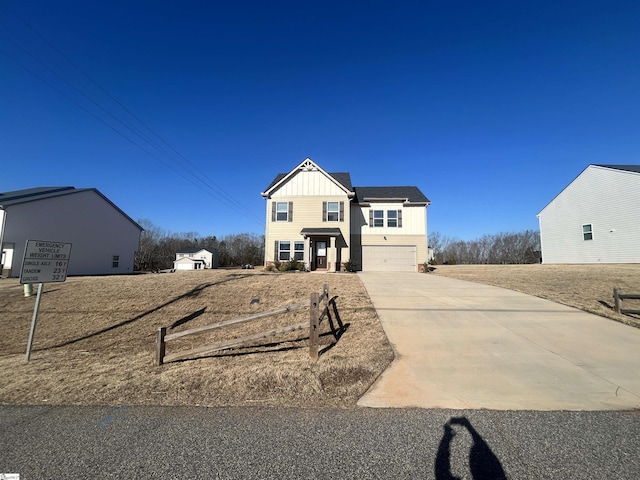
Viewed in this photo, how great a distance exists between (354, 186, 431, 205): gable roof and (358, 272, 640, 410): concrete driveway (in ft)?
51.3

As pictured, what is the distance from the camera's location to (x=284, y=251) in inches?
909

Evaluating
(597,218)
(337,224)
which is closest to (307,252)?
(337,224)

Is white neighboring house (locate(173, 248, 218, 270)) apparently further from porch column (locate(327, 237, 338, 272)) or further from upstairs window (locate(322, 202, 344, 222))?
porch column (locate(327, 237, 338, 272))

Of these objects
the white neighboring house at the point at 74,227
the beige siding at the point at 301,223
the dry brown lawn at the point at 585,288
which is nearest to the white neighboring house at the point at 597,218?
the dry brown lawn at the point at 585,288

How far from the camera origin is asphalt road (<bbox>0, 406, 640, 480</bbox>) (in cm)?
286

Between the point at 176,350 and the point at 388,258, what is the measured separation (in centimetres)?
1978

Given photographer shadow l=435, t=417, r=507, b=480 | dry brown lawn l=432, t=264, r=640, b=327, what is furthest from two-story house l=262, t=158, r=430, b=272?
photographer shadow l=435, t=417, r=507, b=480

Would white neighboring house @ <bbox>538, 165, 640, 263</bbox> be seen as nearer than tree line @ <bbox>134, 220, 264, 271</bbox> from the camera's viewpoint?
Yes

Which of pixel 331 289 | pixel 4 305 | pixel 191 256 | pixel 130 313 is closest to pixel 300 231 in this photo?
pixel 331 289

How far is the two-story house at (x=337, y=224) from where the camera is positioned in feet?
75.8

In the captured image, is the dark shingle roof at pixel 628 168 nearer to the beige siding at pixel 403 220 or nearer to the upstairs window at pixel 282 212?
the beige siding at pixel 403 220

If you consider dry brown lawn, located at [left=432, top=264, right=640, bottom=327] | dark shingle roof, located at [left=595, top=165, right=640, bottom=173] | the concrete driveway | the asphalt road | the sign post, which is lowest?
the asphalt road

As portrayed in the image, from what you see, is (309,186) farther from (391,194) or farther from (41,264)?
(41,264)

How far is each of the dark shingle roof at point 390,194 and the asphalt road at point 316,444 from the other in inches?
879
